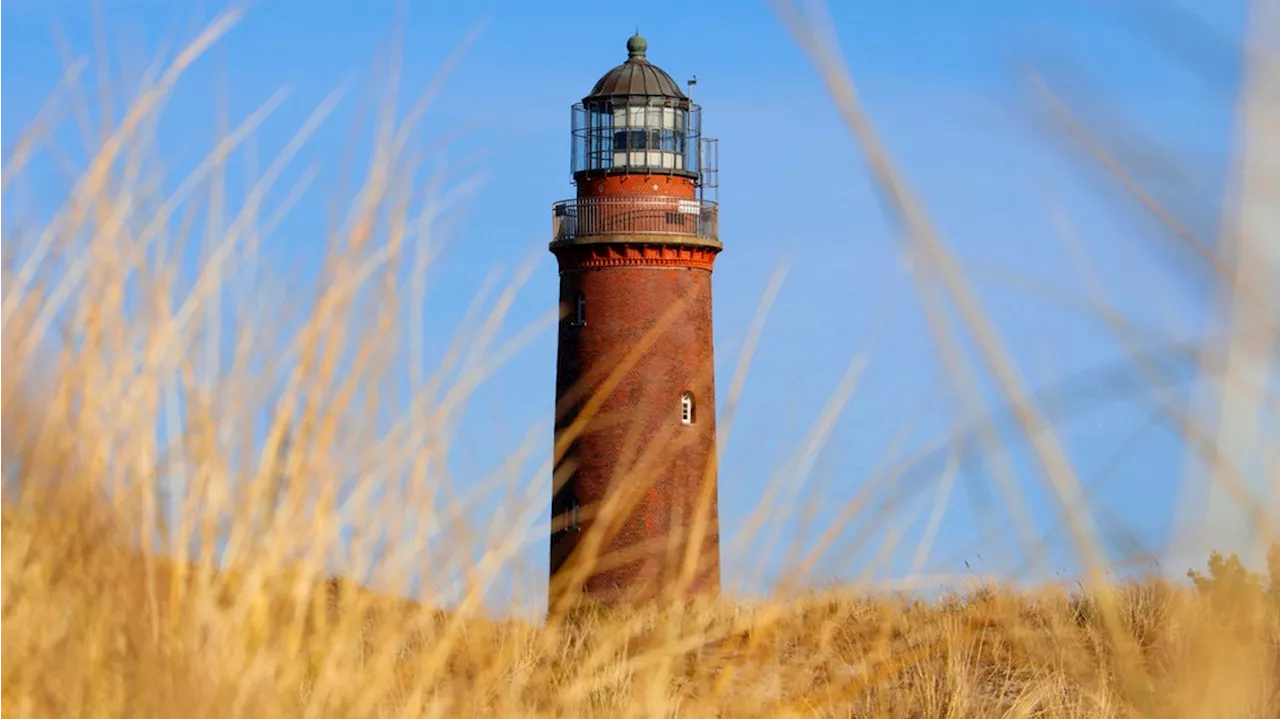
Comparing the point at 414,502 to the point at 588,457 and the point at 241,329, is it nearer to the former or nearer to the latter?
the point at 241,329

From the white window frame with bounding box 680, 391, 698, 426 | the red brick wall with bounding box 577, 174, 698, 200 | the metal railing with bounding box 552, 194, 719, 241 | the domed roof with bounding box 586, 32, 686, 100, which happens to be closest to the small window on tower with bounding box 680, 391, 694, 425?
the white window frame with bounding box 680, 391, 698, 426

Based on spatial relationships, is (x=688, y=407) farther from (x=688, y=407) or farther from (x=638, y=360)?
(x=638, y=360)

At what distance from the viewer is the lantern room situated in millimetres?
20484

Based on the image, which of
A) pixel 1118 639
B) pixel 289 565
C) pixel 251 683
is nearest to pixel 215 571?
pixel 289 565

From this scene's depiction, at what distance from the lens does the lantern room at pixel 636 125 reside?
20484mm

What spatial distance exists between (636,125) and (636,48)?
147 centimetres

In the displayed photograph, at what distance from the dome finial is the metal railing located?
2.25 metres

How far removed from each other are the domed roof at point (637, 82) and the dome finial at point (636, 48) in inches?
3.7

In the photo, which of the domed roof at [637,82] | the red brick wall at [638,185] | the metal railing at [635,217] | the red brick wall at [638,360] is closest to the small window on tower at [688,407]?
the red brick wall at [638,360]

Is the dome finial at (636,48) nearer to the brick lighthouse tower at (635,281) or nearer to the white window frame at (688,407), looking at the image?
the brick lighthouse tower at (635,281)

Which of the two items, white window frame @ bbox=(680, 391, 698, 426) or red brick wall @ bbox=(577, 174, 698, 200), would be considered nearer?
white window frame @ bbox=(680, 391, 698, 426)

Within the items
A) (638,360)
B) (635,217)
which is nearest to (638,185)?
(635,217)

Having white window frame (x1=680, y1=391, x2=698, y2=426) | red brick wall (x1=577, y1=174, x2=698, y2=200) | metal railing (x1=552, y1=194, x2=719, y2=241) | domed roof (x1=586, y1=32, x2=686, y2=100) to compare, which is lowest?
white window frame (x1=680, y1=391, x2=698, y2=426)

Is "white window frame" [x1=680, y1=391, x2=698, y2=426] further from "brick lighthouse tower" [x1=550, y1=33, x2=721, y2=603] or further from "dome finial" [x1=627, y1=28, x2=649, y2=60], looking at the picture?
"dome finial" [x1=627, y1=28, x2=649, y2=60]
